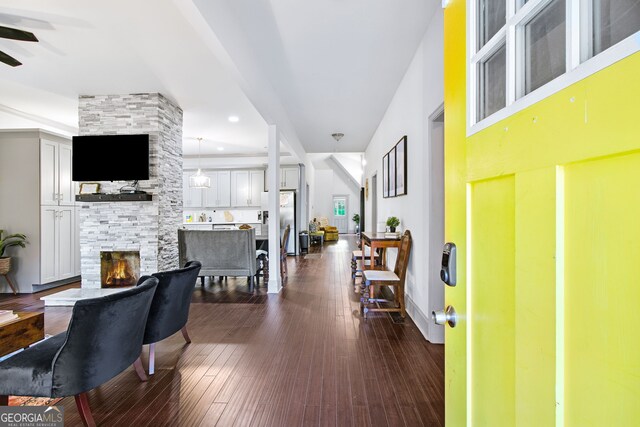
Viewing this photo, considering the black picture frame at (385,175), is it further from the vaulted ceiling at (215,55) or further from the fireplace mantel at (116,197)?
the fireplace mantel at (116,197)

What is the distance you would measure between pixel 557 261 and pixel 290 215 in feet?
26.3

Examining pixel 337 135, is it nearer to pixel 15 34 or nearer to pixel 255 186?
pixel 255 186

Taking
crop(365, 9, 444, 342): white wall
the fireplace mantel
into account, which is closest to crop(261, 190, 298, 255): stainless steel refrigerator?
the fireplace mantel

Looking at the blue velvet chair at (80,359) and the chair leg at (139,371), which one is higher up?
the blue velvet chair at (80,359)

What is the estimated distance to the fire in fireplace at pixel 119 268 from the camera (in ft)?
14.3

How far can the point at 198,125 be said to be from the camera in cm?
573

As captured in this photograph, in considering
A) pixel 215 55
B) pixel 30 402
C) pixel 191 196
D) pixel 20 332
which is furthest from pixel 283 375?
pixel 191 196

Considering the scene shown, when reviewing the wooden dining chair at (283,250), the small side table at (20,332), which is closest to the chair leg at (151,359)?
the small side table at (20,332)

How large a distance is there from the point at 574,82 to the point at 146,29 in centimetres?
328

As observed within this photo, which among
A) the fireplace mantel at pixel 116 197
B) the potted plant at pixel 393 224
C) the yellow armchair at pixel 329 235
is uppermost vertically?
the fireplace mantel at pixel 116 197

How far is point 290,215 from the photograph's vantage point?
843 centimetres

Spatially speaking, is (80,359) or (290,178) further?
(290,178)

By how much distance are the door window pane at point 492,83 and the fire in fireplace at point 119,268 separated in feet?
15.6

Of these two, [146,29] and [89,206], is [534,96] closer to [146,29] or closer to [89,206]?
[146,29]
